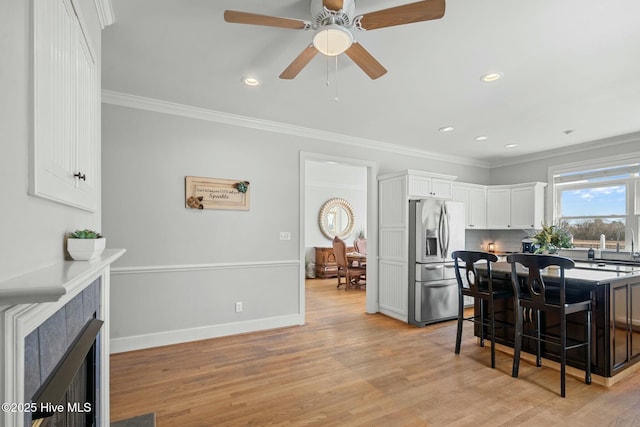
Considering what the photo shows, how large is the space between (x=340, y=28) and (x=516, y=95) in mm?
2337

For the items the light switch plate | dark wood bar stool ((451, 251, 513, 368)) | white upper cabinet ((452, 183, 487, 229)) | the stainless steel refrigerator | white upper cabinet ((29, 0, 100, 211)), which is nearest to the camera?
white upper cabinet ((29, 0, 100, 211))

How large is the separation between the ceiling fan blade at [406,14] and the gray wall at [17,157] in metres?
1.51

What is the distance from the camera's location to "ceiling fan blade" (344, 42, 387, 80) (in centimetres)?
204

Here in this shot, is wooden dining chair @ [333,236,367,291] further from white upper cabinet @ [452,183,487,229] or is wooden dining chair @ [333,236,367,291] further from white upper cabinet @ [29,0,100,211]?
white upper cabinet @ [29,0,100,211]

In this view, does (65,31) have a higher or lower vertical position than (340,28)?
lower

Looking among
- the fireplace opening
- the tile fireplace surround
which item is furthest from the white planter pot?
the tile fireplace surround

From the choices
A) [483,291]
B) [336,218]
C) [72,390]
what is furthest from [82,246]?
[336,218]

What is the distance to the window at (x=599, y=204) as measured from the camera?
184 inches

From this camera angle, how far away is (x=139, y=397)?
8.27 ft

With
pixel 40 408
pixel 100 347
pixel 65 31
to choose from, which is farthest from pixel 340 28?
pixel 100 347

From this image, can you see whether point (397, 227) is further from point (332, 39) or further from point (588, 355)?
point (332, 39)

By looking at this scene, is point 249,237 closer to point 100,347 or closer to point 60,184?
point 100,347

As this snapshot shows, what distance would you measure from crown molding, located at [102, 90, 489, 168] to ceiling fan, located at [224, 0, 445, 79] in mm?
2070

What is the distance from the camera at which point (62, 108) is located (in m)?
1.21
